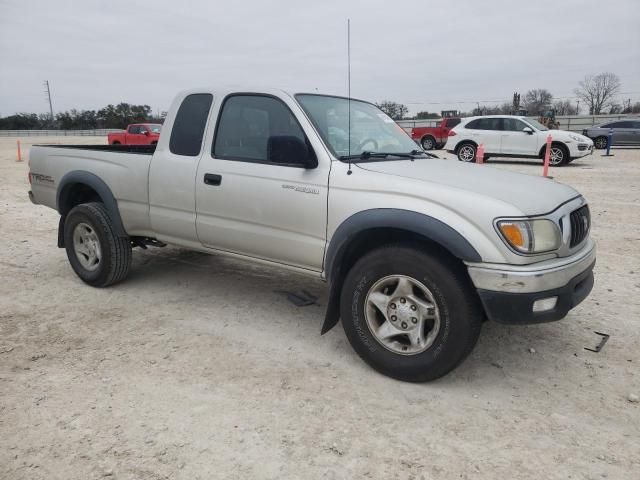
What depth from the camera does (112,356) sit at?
3.40 metres

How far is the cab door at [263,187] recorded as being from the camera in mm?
3342

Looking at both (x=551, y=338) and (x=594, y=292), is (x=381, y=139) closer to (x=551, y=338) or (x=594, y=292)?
(x=551, y=338)

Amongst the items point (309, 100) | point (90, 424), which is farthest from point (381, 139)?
point (90, 424)

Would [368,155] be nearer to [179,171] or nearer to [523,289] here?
[523,289]

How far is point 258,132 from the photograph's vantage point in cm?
375

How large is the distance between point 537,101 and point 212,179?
5730cm

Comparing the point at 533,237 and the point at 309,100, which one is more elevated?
the point at 309,100

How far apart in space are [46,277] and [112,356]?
2.23m

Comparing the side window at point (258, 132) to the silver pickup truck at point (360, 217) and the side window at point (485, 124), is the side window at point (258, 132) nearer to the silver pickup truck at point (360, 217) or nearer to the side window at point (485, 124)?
the silver pickup truck at point (360, 217)

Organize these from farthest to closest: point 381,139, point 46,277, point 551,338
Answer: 1. point 46,277
2. point 381,139
3. point 551,338

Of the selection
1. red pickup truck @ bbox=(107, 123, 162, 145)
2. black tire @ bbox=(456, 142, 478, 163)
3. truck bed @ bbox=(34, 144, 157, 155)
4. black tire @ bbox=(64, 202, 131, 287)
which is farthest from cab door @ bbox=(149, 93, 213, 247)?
red pickup truck @ bbox=(107, 123, 162, 145)

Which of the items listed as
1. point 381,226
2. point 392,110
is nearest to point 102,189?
point 381,226

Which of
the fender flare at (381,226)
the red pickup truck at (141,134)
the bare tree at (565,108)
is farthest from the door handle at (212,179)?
the bare tree at (565,108)

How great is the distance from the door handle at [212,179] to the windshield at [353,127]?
0.84 meters
